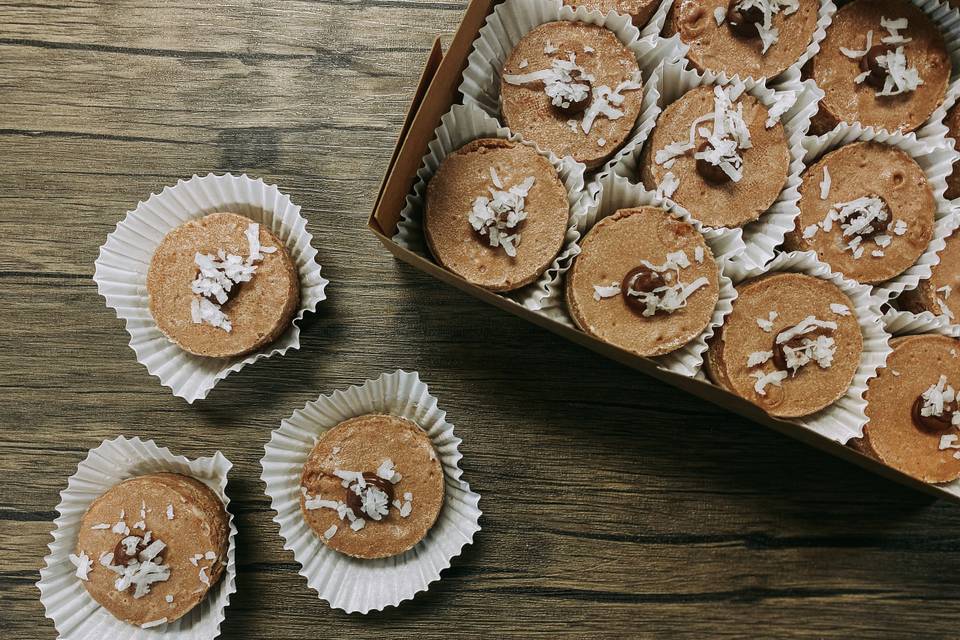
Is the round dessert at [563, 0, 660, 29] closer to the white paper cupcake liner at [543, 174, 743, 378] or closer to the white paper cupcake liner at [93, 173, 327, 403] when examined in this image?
the white paper cupcake liner at [543, 174, 743, 378]

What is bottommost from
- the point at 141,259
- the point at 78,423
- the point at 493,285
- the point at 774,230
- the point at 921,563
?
the point at 78,423

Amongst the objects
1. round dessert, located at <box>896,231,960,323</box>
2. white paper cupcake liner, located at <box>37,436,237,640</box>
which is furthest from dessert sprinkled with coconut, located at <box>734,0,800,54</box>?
white paper cupcake liner, located at <box>37,436,237,640</box>

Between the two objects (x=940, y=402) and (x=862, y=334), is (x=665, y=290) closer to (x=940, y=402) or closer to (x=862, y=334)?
(x=862, y=334)

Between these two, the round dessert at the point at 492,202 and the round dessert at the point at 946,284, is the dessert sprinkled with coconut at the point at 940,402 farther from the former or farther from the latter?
the round dessert at the point at 492,202

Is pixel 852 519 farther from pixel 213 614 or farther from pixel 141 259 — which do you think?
pixel 141 259

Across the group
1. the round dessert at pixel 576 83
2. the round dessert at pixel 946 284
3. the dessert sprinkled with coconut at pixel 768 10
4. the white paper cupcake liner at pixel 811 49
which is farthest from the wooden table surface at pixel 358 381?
the white paper cupcake liner at pixel 811 49

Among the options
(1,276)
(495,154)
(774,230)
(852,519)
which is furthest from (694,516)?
(1,276)
